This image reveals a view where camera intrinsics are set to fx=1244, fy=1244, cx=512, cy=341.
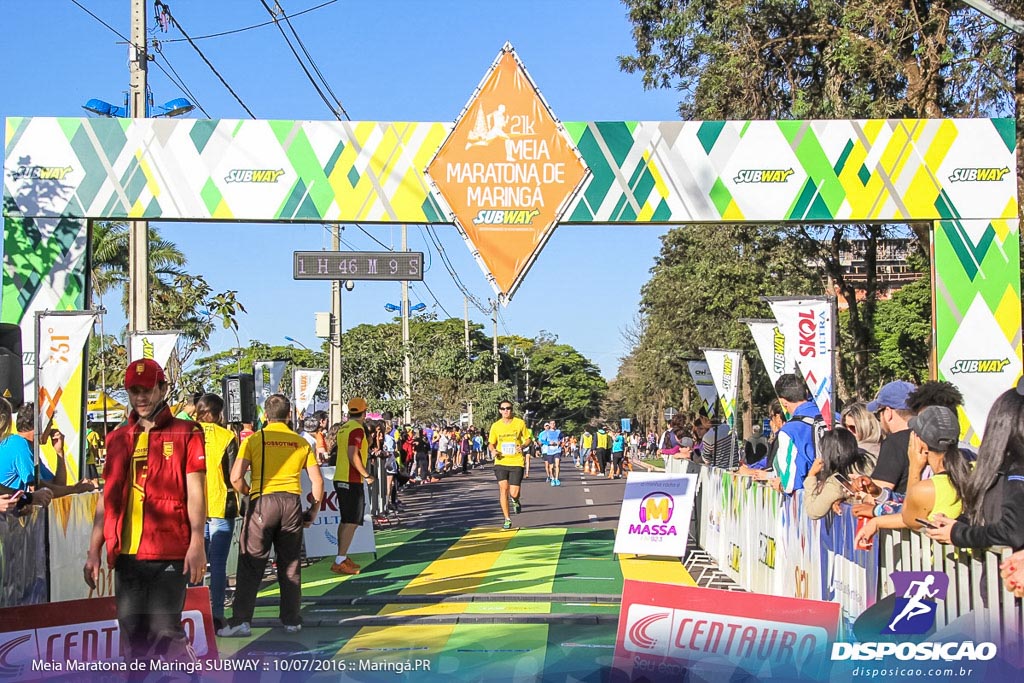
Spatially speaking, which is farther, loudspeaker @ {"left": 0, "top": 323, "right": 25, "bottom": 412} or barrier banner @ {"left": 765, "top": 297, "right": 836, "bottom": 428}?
barrier banner @ {"left": 765, "top": 297, "right": 836, "bottom": 428}

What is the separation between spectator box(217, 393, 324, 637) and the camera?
9336 millimetres

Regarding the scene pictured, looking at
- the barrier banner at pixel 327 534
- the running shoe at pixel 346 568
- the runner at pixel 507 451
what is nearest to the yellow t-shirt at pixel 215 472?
the running shoe at pixel 346 568

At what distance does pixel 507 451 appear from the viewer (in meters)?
17.6

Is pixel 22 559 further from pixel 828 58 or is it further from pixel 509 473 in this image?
pixel 828 58

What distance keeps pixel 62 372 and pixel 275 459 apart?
4.36 meters

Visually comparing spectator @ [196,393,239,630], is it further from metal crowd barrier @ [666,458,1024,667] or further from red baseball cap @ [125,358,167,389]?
metal crowd barrier @ [666,458,1024,667]

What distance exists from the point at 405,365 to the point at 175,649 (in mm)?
43661

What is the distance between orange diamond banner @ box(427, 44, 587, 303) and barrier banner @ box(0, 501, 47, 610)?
A: 6.16m

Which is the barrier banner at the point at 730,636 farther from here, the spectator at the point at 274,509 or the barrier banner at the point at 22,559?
the spectator at the point at 274,509

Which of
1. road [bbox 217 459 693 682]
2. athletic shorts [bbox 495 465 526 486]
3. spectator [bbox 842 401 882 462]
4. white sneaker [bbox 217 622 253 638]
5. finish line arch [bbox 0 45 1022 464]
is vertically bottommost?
road [bbox 217 459 693 682]

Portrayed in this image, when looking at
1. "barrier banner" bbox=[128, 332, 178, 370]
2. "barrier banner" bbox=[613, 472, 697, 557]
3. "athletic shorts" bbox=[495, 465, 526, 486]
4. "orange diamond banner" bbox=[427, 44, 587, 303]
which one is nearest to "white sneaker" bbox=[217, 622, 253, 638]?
"orange diamond banner" bbox=[427, 44, 587, 303]

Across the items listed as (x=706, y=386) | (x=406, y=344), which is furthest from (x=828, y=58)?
(x=406, y=344)

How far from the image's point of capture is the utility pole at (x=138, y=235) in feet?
59.1

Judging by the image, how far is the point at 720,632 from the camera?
17.5 feet
